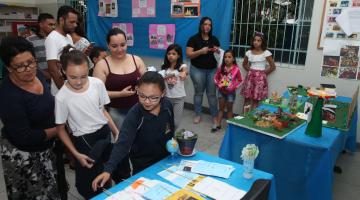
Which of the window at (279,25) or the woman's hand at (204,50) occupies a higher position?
the window at (279,25)

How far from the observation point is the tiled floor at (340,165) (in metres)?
2.35

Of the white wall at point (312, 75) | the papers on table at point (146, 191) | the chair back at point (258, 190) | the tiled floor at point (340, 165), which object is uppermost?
the white wall at point (312, 75)

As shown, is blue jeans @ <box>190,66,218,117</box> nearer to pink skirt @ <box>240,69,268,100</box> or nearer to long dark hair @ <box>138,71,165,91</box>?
pink skirt @ <box>240,69,268,100</box>

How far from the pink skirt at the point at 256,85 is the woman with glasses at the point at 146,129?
89.4 inches

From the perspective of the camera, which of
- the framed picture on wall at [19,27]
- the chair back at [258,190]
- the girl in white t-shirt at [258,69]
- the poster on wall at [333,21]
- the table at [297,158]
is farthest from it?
the framed picture on wall at [19,27]

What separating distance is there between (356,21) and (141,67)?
242cm

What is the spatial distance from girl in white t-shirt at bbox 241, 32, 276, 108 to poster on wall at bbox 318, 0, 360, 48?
25.1 inches

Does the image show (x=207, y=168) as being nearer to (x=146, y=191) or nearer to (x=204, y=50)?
(x=146, y=191)

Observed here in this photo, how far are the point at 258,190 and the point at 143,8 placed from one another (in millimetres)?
4093

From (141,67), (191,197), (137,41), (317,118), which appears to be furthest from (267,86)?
(191,197)

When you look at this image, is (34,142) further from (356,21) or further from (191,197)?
(356,21)

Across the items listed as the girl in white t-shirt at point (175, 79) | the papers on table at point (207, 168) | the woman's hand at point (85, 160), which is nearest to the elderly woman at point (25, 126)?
the woman's hand at point (85, 160)

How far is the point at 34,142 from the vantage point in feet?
4.96

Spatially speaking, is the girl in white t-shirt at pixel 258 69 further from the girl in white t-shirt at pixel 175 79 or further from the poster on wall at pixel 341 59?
the girl in white t-shirt at pixel 175 79
